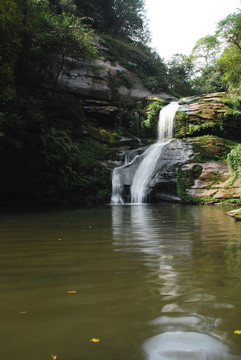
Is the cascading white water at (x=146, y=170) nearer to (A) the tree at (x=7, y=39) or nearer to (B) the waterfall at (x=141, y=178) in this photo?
(B) the waterfall at (x=141, y=178)

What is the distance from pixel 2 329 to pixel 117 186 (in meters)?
14.6

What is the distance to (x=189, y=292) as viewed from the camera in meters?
2.17

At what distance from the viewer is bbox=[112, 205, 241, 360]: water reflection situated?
4.62 ft

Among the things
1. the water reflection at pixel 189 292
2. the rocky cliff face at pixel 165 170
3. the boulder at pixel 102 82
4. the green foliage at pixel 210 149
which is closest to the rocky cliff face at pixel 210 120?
the green foliage at pixel 210 149

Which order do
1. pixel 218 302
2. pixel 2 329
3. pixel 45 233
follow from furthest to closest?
pixel 45 233, pixel 218 302, pixel 2 329

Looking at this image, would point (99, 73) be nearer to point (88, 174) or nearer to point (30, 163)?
point (88, 174)

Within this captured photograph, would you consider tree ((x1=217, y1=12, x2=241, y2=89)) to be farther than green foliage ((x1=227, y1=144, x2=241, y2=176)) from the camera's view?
Yes

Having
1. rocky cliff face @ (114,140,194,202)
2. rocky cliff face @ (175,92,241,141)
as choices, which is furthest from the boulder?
rocky cliff face @ (114,140,194,202)

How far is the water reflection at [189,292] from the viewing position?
4.62ft

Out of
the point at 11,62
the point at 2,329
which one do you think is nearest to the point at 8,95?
the point at 11,62

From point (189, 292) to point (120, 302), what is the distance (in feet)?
1.99

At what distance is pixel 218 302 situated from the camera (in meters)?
1.96

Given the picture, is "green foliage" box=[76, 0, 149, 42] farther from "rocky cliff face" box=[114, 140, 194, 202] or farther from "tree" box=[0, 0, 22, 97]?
"rocky cliff face" box=[114, 140, 194, 202]

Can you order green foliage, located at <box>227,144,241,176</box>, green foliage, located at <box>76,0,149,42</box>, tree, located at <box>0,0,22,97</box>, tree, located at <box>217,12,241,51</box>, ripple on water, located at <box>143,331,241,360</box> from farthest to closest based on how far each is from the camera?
green foliage, located at <box>76,0,149,42</box> < tree, located at <box>217,12,241,51</box> < green foliage, located at <box>227,144,241,176</box> < tree, located at <box>0,0,22,97</box> < ripple on water, located at <box>143,331,241,360</box>
